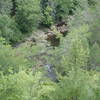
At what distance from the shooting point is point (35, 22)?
1799 inches

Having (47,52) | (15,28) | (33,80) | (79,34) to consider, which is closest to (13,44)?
(15,28)

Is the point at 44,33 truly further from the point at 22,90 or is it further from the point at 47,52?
the point at 22,90

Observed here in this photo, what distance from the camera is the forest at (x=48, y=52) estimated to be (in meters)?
16.2

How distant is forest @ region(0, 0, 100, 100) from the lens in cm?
1619

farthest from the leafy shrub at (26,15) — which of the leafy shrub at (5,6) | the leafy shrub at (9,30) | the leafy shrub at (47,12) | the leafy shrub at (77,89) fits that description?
the leafy shrub at (77,89)

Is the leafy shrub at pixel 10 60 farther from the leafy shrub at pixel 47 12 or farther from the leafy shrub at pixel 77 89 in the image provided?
the leafy shrub at pixel 47 12

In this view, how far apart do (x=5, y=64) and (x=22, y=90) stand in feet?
30.0

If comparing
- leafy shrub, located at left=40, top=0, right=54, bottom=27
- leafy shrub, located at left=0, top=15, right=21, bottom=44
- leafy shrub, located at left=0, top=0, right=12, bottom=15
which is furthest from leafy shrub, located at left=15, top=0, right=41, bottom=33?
leafy shrub, located at left=40, top=0, right=54, bottom=27

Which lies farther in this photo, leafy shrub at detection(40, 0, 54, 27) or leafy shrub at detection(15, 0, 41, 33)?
leafy shrub at detection(40, 0, 54, 27)

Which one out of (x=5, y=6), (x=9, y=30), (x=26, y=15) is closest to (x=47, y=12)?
(x=26, y=15)

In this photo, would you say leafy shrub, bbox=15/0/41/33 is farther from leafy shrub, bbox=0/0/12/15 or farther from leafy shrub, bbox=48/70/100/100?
leafy shrub, bbox=48/70/100/100

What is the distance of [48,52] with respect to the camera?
2938cm

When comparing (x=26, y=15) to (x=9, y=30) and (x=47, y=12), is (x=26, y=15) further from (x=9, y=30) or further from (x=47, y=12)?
(x=47, y=12)

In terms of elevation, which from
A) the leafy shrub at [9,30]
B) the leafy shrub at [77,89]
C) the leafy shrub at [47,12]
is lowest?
the leafy shrub at [77,89]
